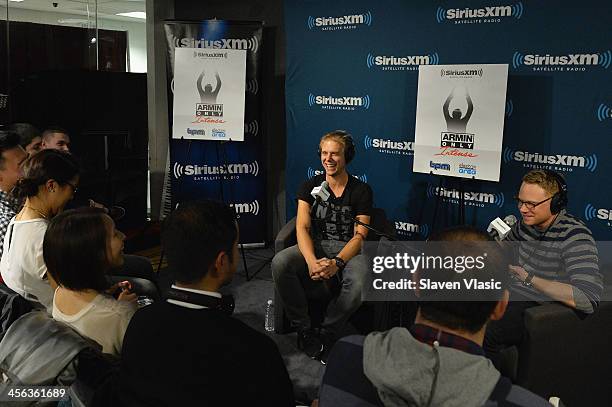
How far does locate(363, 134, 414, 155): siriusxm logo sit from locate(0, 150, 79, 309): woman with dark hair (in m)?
2.42

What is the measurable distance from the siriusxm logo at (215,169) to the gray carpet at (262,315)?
75cm

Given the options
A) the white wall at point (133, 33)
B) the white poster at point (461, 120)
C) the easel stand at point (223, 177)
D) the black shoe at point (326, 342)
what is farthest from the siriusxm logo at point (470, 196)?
the white wall at point (133, 33)

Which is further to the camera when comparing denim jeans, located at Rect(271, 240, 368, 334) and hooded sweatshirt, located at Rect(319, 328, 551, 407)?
denim jeans, located at Rect(271, 240, 368, 334)

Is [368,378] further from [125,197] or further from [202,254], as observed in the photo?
[125,197]

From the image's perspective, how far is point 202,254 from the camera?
160cm

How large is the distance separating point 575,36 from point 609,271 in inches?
58.9

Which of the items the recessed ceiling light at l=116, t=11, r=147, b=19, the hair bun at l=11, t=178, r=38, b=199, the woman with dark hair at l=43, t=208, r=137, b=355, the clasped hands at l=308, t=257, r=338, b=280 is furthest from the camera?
the recessed ceiling light at l=116, t=11, r=147, b=19

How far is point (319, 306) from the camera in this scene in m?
3.46

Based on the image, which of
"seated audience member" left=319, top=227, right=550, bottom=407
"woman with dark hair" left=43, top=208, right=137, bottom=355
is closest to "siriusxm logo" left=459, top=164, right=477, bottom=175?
"seated audience member" left=319, top=227, right=550, bottom=407

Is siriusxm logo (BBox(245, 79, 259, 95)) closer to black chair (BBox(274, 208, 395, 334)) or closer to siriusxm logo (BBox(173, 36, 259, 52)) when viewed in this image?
siriusxm logo (BBox(173, 36, 259, 52))

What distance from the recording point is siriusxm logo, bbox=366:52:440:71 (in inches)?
165

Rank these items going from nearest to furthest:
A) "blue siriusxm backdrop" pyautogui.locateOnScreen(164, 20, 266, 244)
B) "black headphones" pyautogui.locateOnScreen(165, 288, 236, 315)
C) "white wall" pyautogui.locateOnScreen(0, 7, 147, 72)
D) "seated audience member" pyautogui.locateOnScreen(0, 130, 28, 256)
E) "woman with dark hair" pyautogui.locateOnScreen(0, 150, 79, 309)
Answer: "black headphones" pyautogui.locateOnScreen(165, 288, 236, 315) → "woman with dark hair" pyautogui.locateOnScreen(0, 150, 79, 309) → "seated audience member" pyautogui.locateOnScreen(0, 130, 28, 256) → "blue siriusxm backdrop" pyautogui.locateOnScreen(164, 20, 266, 244) → "white wall" pyautogui.locateOnScreen(0, 7, 147, 72)

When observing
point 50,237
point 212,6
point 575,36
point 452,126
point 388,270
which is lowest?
point 388,270

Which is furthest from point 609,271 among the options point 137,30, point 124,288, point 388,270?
point 137,30
